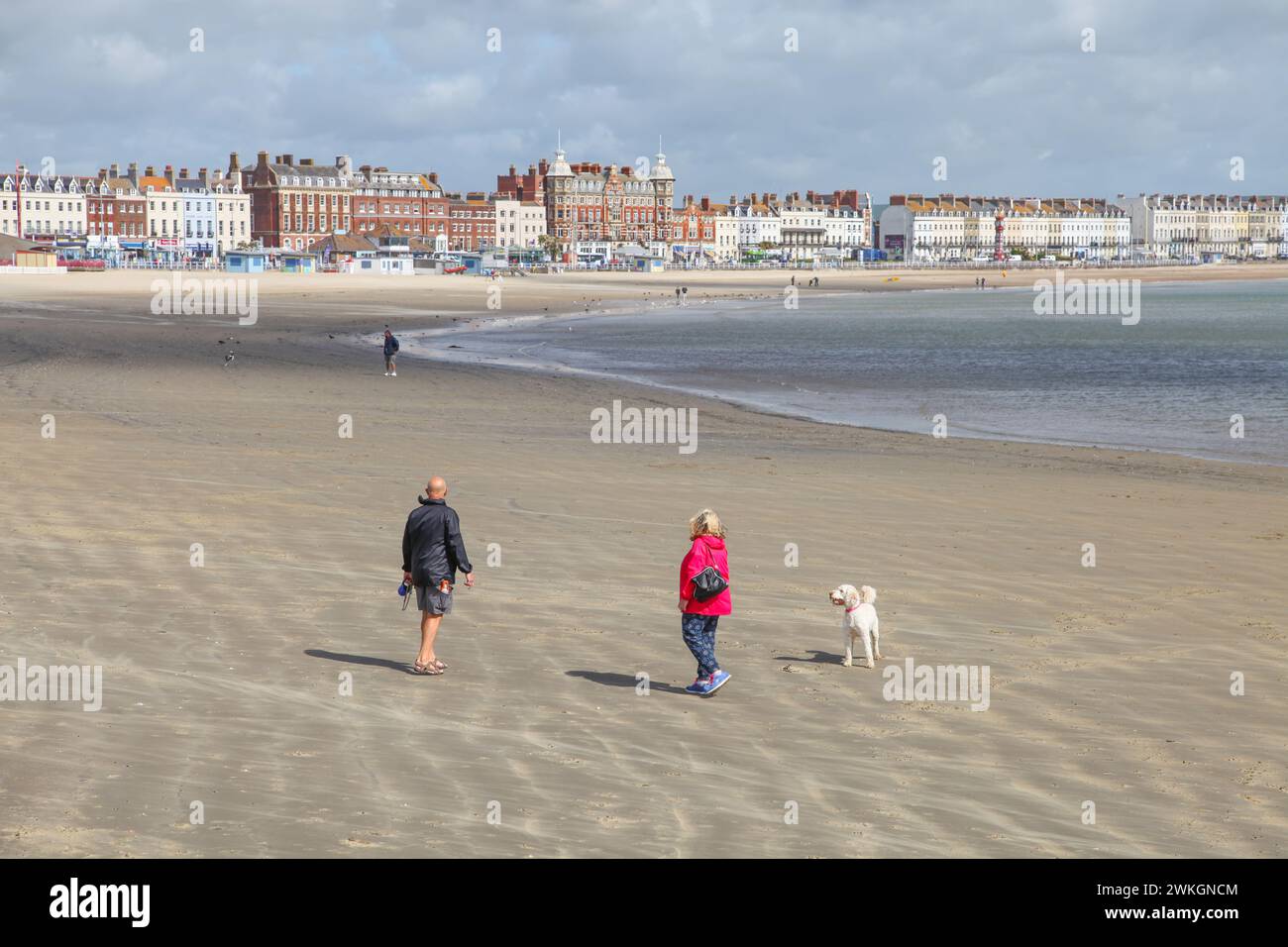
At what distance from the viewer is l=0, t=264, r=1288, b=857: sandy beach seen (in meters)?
7.22

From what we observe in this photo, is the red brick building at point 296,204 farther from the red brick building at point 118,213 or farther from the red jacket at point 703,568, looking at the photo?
the red jacket at point 703,568

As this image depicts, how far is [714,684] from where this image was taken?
9.56 m

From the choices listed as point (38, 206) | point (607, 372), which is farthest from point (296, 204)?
point (607, 372)

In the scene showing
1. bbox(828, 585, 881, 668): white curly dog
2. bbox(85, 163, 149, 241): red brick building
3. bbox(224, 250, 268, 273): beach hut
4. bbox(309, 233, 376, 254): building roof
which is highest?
bbox(85, 163, 149, 241): red brick building

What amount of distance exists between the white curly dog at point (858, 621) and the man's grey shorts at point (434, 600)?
253 cm

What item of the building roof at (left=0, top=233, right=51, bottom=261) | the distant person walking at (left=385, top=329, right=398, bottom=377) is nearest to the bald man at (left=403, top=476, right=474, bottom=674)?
the distant person walking at (left=385, top=329, right=398, bottom=377)

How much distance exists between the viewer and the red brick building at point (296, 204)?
179m

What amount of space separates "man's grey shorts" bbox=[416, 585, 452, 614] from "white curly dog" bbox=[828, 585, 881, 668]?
2.53 meters

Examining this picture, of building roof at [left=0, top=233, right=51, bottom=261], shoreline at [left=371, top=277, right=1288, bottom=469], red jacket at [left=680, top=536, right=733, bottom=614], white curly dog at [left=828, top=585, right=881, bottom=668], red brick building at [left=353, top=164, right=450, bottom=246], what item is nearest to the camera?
red jacket at [left=680, top=536, right=733, bottom=614]

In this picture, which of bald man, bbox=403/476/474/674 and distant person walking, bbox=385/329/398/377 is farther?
distant person walking, bbox=385/329/398/377

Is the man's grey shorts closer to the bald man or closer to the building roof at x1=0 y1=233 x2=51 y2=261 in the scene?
the bald man

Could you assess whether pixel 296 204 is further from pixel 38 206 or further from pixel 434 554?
pixel 434 554

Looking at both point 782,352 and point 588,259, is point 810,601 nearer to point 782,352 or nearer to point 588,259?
point 782,352
